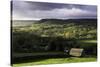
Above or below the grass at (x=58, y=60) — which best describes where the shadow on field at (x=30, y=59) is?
above

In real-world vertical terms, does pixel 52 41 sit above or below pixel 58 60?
above

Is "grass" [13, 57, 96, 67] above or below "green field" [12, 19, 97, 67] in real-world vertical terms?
below

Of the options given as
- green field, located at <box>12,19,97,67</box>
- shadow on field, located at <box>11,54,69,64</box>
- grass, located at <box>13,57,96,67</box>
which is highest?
green field, located at <box>12,19,97,67</box>

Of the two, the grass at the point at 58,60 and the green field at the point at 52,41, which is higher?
the green field at the point at 52,41

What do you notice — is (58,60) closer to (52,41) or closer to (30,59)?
(52,41)

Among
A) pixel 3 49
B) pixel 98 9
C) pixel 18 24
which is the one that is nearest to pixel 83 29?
pixel 98 9

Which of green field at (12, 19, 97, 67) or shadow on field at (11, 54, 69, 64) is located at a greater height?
green field at (12, 19, 97, 67)

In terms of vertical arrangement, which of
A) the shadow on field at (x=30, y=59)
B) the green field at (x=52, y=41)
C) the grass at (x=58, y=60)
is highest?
the green field at (x=52, y=41)

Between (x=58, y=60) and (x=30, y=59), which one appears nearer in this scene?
(x=30, y=59)

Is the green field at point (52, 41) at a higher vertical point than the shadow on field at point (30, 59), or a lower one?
higher

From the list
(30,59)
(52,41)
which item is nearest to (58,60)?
(52,41)

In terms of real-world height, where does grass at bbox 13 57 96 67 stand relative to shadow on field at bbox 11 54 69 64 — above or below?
below
